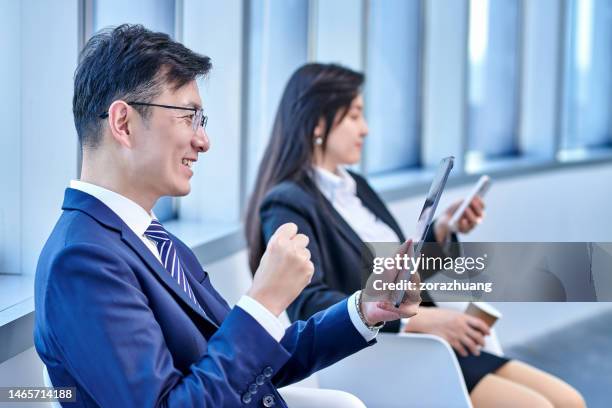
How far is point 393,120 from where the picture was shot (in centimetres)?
597

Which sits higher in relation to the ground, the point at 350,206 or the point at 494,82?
the point at 494,82

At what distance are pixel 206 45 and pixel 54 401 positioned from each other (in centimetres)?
223

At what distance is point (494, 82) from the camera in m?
6.78

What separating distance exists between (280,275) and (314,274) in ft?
3.61

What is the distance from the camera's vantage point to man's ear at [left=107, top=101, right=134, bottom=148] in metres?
1.63

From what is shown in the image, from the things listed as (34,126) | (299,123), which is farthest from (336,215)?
(34,126)

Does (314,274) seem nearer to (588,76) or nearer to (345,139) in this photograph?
(345,139)

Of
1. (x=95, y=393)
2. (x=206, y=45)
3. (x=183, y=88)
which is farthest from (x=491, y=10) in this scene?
(x=95, y=393)

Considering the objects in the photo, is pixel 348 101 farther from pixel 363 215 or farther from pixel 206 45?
pixel 206 45

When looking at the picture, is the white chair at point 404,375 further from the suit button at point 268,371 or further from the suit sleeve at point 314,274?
the suit button at point 268,371

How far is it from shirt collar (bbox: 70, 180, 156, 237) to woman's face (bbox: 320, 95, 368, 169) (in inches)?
60.5

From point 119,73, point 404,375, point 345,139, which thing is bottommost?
point 404,375

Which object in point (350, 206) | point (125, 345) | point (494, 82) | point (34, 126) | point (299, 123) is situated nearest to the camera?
point (125, 345)

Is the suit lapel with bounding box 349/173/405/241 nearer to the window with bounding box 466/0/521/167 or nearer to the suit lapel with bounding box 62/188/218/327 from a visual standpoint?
the suit lapel with bounding box 62/188/218/327
